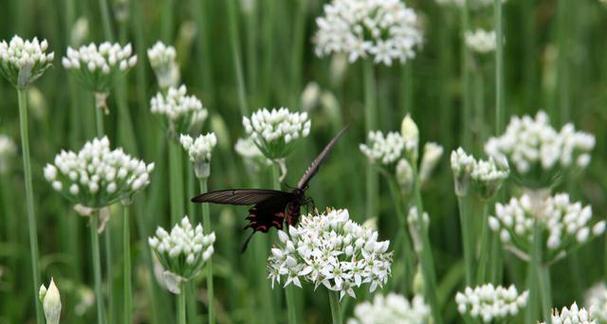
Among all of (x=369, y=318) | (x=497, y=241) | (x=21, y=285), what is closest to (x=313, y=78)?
(x=21, y=285)

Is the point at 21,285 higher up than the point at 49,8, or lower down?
lower down

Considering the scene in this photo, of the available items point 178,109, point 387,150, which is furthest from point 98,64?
point 387,150

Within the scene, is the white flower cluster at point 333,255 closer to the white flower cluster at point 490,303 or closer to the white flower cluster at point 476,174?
the white flower cluster at point 490,303

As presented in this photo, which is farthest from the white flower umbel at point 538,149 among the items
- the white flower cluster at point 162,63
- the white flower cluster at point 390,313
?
the white flower cluster at point 162,63

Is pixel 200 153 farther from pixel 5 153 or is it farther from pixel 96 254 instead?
pixel 5 153

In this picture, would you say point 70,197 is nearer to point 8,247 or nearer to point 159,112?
point 159,112

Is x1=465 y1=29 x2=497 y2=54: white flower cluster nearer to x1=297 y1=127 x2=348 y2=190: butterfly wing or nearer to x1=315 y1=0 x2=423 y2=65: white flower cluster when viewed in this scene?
x1=315 y1=0 x2=423 y2=65: white flower cluster
